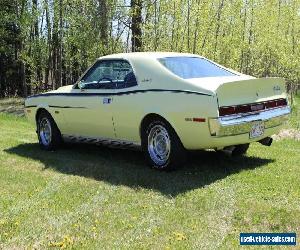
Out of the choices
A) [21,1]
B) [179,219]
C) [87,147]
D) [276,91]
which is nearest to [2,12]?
[21,1]

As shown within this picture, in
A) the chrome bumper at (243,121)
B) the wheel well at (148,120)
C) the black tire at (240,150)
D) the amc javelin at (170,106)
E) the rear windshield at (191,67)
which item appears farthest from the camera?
the black tire at (240,150)

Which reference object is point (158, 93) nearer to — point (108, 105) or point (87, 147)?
point (108, 105)

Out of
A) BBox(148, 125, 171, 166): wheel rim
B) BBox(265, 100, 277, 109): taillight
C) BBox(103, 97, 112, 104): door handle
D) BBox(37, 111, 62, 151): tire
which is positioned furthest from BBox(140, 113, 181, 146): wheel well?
BBox(37, 111, 62, 151): tire

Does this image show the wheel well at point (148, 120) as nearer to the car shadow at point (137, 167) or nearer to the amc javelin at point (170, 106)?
the amc javelin at point (170, 106)

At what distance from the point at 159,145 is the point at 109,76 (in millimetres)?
1585

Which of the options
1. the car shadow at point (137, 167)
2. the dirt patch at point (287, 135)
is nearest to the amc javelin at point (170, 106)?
the car shadow at point (137, 167)

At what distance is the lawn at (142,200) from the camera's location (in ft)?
16.8

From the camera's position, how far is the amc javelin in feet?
22.4

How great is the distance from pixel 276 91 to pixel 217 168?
1447 mm

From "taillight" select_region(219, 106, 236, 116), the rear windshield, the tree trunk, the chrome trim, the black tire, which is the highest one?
the tree trunk

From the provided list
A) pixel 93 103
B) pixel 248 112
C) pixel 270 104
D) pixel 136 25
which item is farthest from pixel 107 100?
pixel 136 25

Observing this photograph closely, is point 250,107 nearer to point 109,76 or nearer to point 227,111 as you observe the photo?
point 227,111

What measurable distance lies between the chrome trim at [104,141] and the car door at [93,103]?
0.21 feet

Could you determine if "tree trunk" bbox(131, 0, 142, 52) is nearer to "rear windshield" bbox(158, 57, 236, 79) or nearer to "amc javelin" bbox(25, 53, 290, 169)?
"amc javelin" bbox(25, 53, 290, 169)
